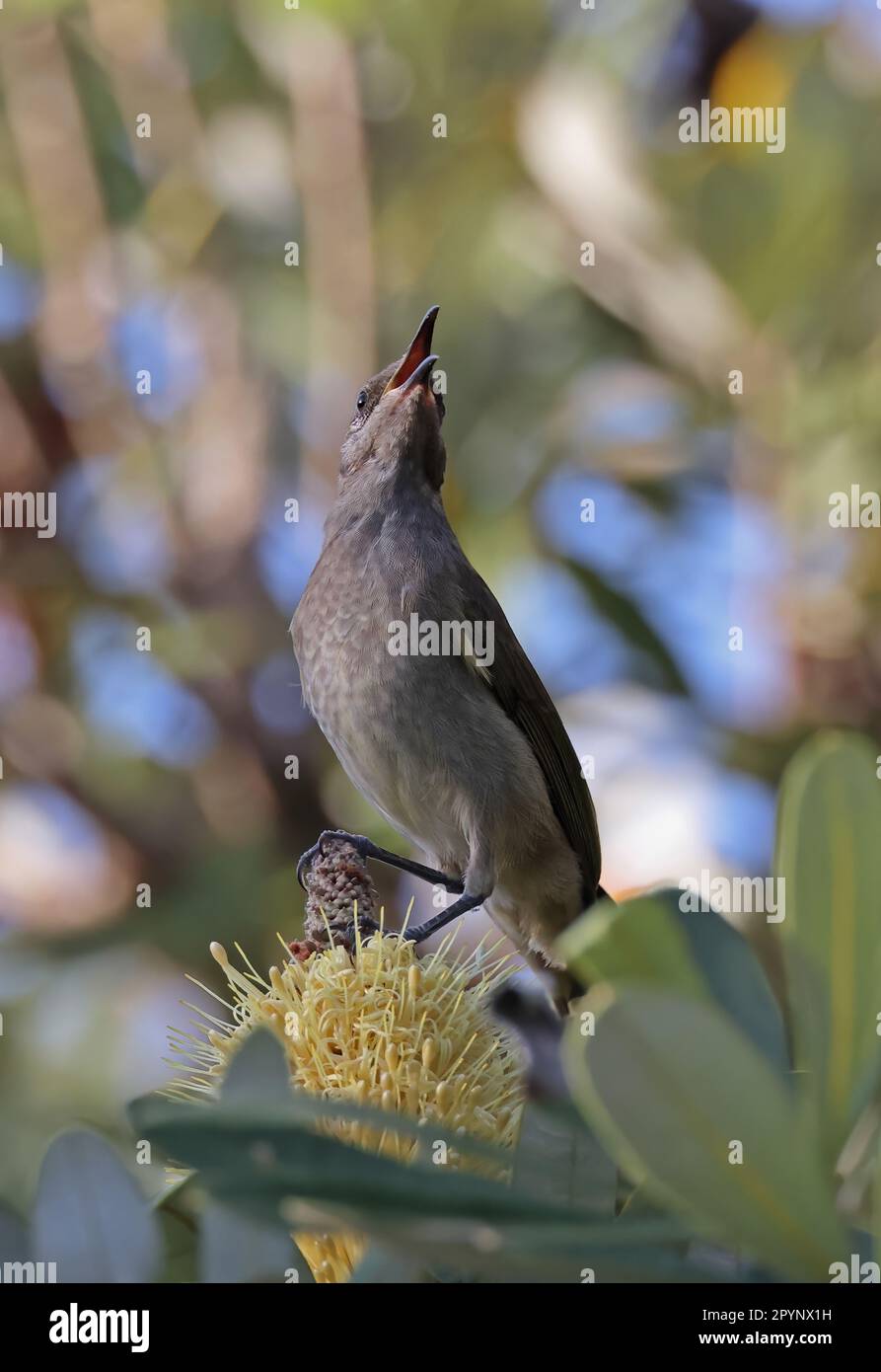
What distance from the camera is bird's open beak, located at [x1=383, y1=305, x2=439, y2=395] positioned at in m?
3.30

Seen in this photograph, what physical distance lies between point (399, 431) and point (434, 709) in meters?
0.84

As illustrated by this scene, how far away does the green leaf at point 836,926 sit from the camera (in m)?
0.75

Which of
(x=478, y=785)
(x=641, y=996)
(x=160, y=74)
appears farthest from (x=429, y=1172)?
(x=160, y=74)

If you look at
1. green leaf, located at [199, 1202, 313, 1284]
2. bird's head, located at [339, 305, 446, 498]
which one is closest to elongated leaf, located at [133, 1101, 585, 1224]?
green leaf, located at [199, 1202, 313, 1284]

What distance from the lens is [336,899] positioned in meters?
1.64

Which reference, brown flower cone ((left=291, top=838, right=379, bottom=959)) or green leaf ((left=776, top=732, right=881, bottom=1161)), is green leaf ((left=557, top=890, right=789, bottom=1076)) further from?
brown flower cone ((left=291, top=838, right=379, bottom=959))

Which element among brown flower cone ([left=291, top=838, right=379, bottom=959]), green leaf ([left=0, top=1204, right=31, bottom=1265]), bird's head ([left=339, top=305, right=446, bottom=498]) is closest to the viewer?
green leaf ([left=0, top=1204, right=31, bottom=1265])

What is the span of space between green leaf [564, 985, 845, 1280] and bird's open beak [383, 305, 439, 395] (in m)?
2.72

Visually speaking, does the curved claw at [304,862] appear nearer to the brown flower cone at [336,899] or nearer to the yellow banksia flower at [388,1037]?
the brown flower cone at [336,899]

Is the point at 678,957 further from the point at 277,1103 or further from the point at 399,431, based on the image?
the point at 399,431

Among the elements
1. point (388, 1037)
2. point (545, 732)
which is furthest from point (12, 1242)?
point (545, 732)

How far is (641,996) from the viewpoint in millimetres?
657

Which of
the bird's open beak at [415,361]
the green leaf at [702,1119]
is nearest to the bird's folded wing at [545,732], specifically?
the bird's open beak at [415,361]
